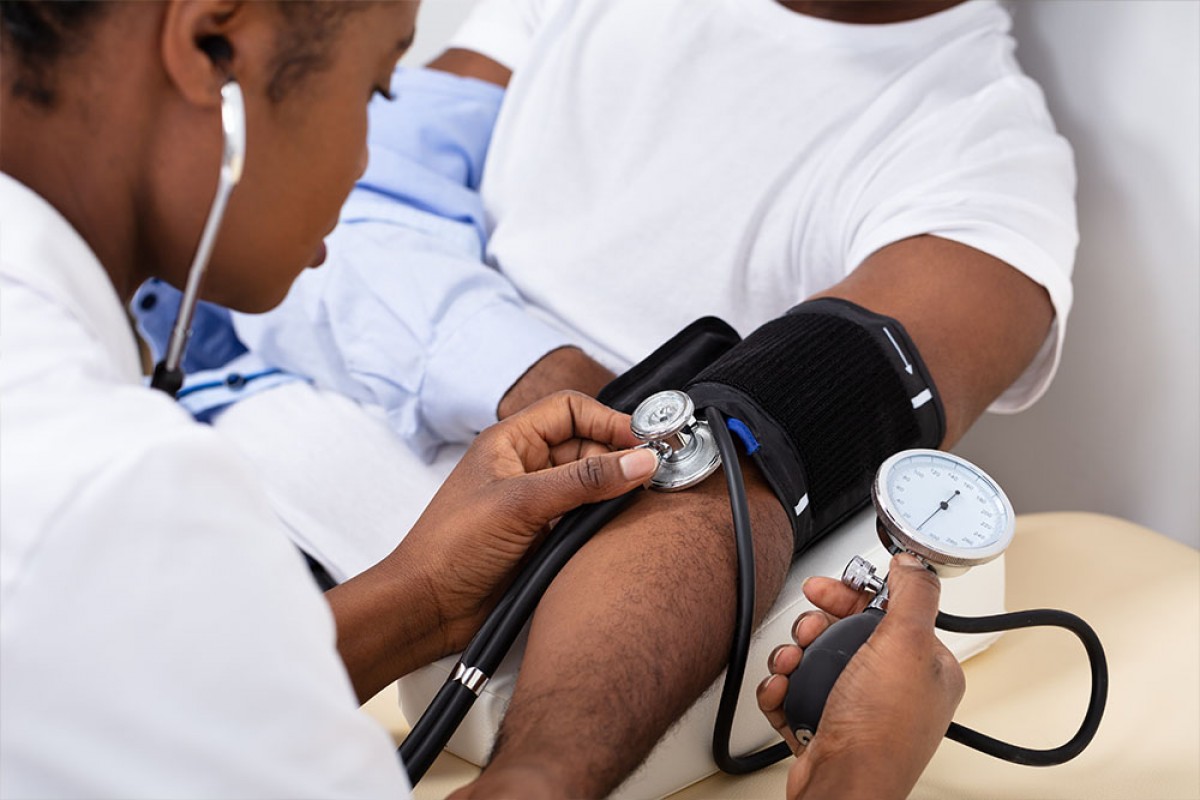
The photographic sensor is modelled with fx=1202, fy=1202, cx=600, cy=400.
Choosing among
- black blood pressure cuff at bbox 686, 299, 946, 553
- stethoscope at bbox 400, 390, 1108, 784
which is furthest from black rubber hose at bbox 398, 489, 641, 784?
black blood pressure cuff at bbox 686, 299, 946, 553

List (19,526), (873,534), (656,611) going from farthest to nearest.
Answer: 1. (873,534)
2. (656,611)
3. (19,526)

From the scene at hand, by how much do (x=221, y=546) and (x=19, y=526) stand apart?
81 mm

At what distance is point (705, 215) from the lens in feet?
4.56

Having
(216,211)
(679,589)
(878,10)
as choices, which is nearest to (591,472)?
(679,589)

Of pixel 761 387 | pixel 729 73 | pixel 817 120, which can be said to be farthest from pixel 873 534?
pixel 729 73

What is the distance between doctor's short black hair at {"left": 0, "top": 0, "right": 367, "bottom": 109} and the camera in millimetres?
637

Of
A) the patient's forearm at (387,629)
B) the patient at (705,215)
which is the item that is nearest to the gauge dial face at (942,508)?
the patient at (705,215)

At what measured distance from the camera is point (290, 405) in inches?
53.7

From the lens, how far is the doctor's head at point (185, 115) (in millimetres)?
650

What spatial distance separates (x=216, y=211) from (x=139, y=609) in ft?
0.84

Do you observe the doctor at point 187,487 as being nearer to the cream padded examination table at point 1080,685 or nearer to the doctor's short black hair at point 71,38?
the doctor's short black hair at point 71,38

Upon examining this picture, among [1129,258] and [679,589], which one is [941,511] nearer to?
[679,589]

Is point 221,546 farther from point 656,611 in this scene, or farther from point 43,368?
point 656,611

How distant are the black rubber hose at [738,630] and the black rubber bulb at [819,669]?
1.7 inches
